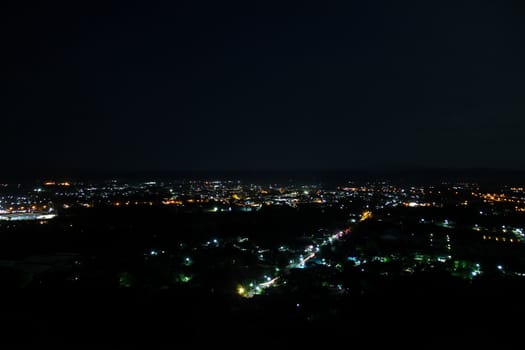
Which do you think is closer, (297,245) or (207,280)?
(207,280)

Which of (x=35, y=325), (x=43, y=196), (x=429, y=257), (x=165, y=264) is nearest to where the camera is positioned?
(x=35, y=325)

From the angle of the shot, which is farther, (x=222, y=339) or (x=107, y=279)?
(x=107, y=279)

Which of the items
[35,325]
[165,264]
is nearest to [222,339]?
[35,325]

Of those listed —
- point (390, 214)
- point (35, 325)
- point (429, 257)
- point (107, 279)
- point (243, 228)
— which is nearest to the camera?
point (35, 325)

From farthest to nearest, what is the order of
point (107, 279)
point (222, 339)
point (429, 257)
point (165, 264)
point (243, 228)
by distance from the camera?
point (243, 228) < point (429, 257) < point (165, 264) < point (107, 279) < point (222, 339)

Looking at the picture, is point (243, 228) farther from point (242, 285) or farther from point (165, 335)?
point (165, 335)

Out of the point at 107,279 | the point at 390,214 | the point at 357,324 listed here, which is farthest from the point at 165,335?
the point at 390,214

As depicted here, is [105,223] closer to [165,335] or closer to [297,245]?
[297,245]

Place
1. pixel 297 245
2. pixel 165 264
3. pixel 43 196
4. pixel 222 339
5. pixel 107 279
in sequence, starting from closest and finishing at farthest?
pixel 222 339, pixel 107 279, pixel 165 264, pixel 297 245, pixel 43 196
